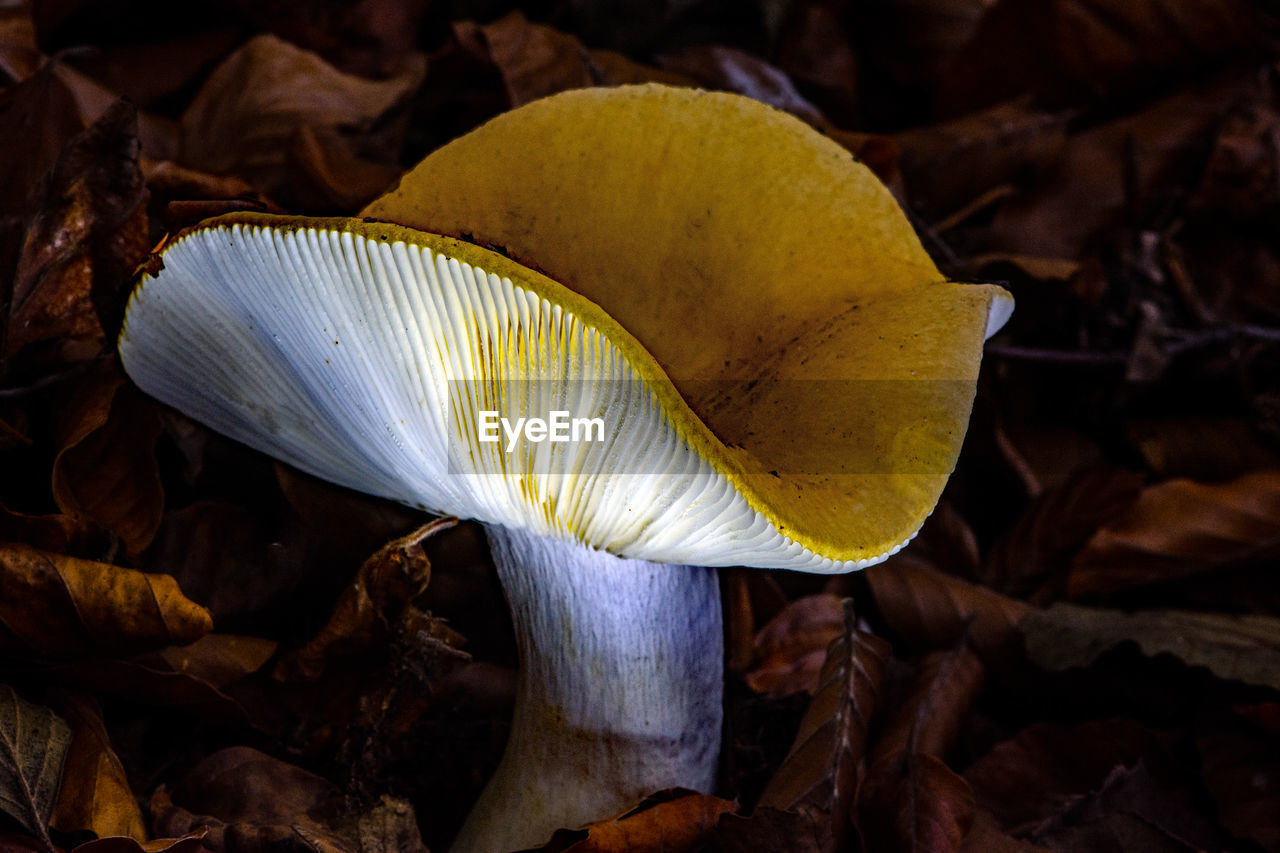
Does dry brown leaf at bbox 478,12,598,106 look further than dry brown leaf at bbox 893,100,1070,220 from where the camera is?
No

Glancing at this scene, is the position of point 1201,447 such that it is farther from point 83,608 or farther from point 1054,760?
point 83,608

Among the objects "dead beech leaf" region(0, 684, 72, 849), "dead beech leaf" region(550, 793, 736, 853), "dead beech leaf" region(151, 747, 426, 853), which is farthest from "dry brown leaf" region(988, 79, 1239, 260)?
"dead beech leaf" region(0, 684, 72, 849)

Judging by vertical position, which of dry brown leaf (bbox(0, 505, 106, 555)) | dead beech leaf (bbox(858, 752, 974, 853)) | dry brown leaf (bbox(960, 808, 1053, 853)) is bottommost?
dry brown leaf (bbox(960, 808, 1053, 853))

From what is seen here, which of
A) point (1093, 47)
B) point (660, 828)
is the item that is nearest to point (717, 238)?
point (660, 828)

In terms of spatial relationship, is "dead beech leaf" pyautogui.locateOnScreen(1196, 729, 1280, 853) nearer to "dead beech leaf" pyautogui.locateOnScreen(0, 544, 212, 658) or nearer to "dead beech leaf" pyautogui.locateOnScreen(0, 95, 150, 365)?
"dead beech leaf" pyautogui.locateOnScreen(0, 544, 212, 658)

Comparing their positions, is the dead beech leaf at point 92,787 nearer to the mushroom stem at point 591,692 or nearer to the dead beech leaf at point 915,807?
the mushroom stem at point 591,692

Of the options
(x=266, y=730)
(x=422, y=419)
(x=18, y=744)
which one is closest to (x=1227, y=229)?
(x=422, y=419)

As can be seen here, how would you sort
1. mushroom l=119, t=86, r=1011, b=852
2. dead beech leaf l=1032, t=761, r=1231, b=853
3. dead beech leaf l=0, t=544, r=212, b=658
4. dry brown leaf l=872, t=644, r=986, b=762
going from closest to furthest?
mushroom l=119, t=86, r=1011, b=852, dead beech leaf l=0, t=544, r=212, b=658, dead beech leaf l=1032, t=761, r=1231, b=853, dry brown leaf l=872, t=644, r=986, b=762
